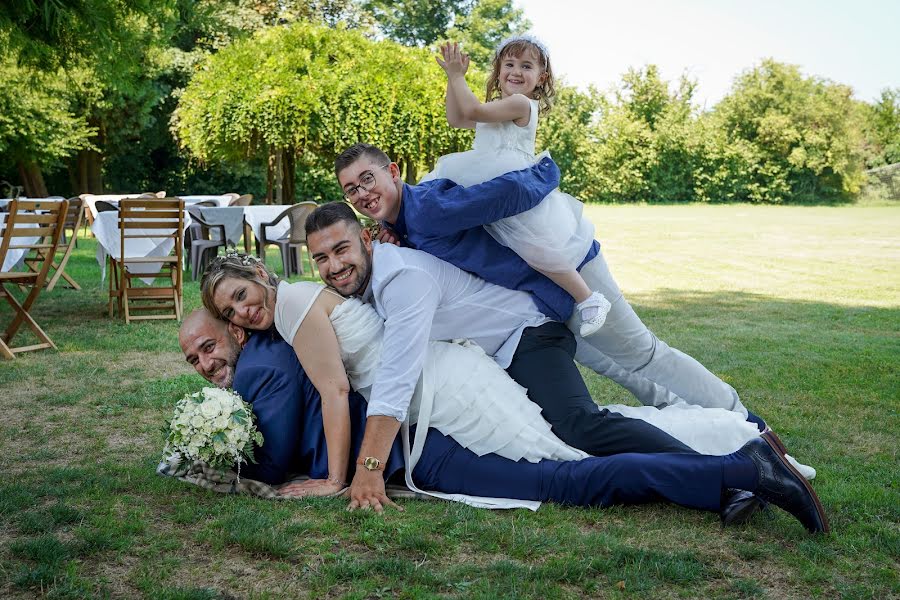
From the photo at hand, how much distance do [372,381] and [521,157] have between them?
4.66ft

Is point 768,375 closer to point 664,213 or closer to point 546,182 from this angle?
point 546,182

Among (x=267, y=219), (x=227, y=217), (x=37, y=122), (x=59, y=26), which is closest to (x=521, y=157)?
(x=59, y=26)

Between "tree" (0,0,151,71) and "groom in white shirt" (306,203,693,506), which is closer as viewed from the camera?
"groom in white shirt" (306,203,693,506)

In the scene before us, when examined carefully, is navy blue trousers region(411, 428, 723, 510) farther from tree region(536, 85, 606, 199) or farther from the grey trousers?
tree region(536, 85, 606, 199)

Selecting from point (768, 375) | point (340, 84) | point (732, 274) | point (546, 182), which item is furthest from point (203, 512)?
point (340, 84)

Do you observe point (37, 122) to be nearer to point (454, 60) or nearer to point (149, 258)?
point (149, 258)

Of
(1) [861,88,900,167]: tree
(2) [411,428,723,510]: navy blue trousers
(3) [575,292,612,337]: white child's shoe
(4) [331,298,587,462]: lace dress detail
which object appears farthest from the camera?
(1) [861,88,900,167]: tree

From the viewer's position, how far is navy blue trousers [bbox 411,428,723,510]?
3.34 meters

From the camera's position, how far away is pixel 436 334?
3842 mm

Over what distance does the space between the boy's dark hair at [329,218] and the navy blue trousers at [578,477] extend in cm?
96

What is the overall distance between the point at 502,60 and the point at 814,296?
752 centimetres

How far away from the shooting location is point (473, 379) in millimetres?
3637

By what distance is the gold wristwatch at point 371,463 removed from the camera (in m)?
3.42

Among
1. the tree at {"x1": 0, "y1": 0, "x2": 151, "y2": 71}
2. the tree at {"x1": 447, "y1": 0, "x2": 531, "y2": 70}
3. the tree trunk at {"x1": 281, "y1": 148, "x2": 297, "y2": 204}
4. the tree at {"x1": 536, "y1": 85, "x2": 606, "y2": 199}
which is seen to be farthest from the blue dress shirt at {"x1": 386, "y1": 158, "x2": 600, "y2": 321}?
the tree at {"x1": 447, "y1": 0, "x2": 531, "y2": 70}
